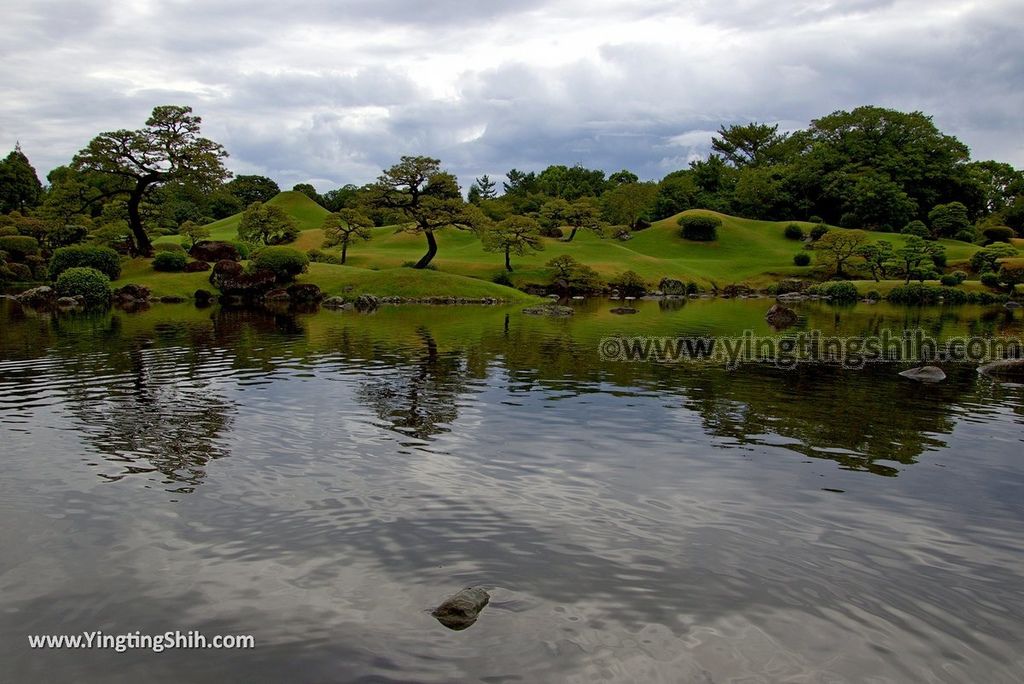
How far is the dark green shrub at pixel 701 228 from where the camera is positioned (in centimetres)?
11519

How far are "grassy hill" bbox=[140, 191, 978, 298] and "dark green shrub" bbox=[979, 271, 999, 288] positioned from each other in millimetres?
11041

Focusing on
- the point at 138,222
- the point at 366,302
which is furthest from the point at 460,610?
the point at 138,222

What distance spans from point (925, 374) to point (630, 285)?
62093 millimetres

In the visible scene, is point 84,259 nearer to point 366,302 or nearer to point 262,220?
point 366,302

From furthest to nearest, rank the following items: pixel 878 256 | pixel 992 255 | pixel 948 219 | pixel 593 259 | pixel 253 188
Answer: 1. pixel 253 188
2. pixel 948 219
3. pixel 593 259
4. pixel 878 256
5. pixel 992 255

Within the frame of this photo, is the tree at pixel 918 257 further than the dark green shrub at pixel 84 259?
Yes

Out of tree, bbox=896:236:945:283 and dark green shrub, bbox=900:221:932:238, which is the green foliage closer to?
tree, bbox=896:236:945:283

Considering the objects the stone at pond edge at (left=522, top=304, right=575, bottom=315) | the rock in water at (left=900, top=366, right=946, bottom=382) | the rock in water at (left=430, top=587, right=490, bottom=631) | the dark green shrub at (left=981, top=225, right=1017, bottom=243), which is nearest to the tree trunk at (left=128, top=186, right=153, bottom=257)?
the stone at pond edge at (left=522, top=304, right=575, bottom=315)

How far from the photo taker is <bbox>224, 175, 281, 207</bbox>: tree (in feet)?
547

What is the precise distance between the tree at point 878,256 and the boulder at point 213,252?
78654mm

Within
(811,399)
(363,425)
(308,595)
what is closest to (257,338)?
(363,425)

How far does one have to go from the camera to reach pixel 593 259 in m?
96.8

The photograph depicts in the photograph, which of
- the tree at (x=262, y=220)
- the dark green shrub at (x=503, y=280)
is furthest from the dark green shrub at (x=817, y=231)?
the tree at (x=262, y=220)

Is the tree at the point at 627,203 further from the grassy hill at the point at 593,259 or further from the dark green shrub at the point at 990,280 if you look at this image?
the dark green shrub at the point at 990,280
